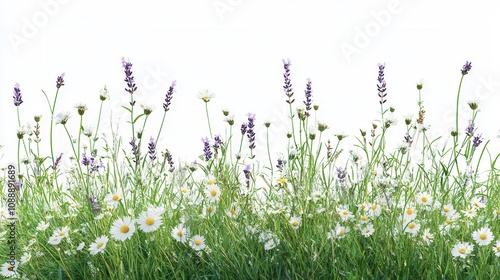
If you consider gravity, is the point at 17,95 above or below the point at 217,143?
above

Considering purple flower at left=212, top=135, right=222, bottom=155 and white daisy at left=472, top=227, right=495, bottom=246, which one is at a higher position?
purple flower at left=212, top=135, right=222, bottom=155

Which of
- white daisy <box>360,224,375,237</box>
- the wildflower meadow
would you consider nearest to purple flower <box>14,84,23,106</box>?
the wildflower meadow

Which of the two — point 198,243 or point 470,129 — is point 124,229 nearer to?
point 198,243

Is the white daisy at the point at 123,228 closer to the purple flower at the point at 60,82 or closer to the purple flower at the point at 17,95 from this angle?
the purple flower at the point at 60,82

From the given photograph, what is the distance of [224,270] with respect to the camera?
2918 millimetres

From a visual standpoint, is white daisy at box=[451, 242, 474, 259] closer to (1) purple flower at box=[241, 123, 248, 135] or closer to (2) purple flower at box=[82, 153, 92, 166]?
(1) purple flower at box=[241, 123, 248, 135]

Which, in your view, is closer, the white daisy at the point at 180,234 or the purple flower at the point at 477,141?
the white daisy at the point at 180,234

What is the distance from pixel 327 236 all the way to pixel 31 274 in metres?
1.72

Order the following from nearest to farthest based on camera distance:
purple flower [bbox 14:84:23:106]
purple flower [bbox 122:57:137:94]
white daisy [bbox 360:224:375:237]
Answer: white daisy [bbox 360:224:375:237], purple flower [bbox 122:57:137:94], purple flower [bbox 14:84:23:106]

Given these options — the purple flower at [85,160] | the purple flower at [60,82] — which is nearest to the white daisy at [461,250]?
the purple flower at [85,160]

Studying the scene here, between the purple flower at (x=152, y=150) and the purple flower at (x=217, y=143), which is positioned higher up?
the purple flower at (x=152, y=150)

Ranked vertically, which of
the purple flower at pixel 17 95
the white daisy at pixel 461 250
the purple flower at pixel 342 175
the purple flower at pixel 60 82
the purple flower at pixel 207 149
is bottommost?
the white daisy at pixel 461 250

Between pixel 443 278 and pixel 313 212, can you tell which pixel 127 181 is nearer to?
pixel 313 212

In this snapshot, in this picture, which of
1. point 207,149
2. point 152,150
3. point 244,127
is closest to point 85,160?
point 152,150
